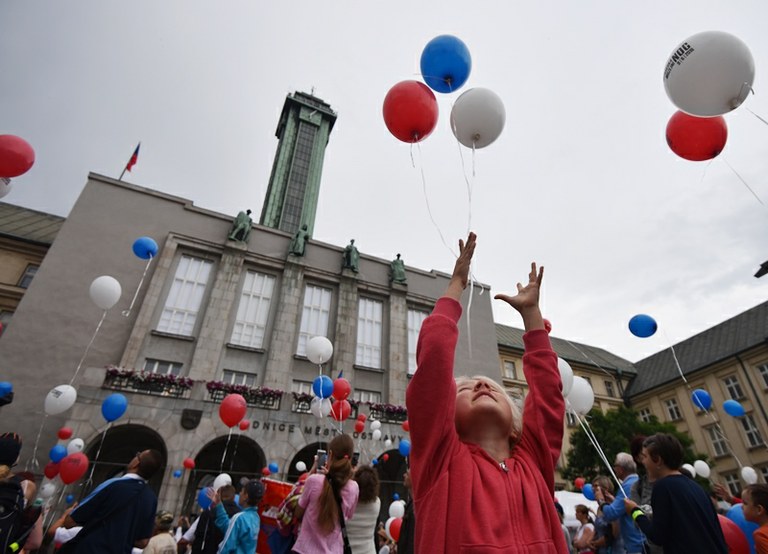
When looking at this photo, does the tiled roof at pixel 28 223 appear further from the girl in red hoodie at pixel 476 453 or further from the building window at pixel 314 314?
the girl in red hoodie at pixel 476 453

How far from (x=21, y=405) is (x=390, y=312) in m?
14.8

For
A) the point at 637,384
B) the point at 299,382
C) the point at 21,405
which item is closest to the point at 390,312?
the point at 299,382

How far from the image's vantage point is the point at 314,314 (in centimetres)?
1870

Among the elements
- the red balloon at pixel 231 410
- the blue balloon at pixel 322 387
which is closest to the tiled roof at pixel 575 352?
the blue balloon at pixel 322 387

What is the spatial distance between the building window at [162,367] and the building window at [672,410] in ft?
107

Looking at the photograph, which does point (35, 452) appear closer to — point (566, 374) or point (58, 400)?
point (58, 400)

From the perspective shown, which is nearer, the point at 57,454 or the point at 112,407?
the point at 112,407

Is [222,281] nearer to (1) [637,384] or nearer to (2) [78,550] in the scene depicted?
(2) [78,550]

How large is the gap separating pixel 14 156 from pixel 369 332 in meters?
16.0

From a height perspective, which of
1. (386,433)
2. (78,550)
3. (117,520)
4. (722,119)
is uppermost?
(722,119)

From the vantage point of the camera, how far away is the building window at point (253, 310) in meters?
16.7

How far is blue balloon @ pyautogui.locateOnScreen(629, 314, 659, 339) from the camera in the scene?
582cm

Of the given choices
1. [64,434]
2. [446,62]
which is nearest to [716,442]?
[446,62]

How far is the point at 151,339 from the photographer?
14906 mm
